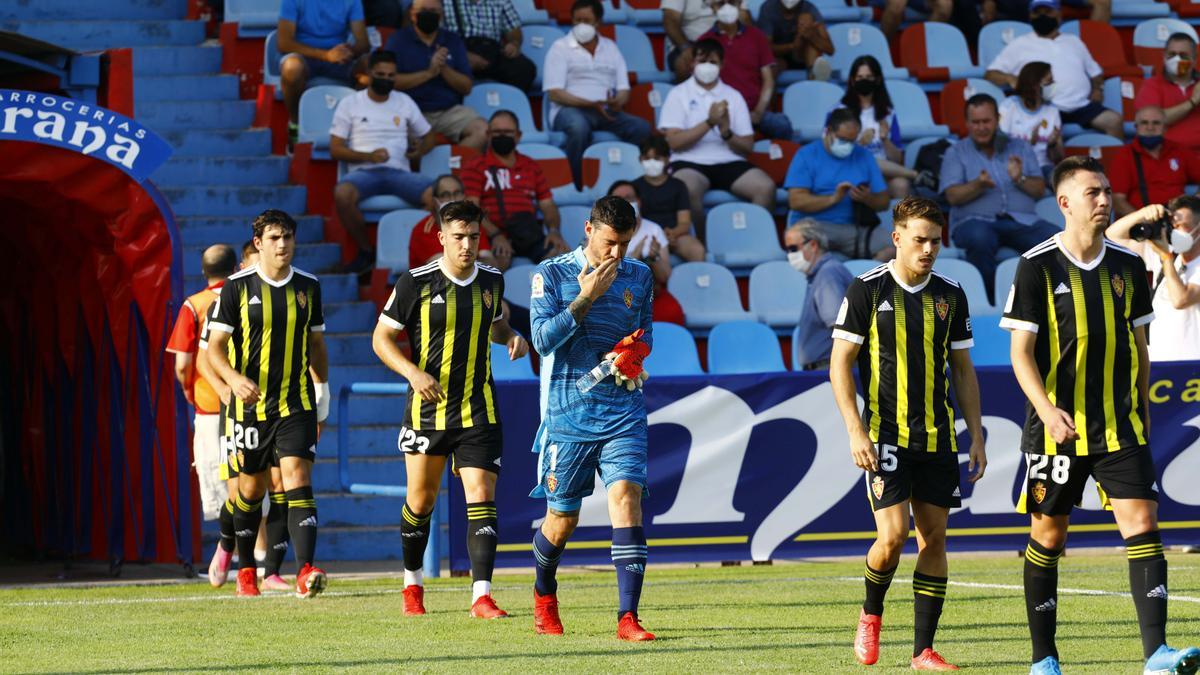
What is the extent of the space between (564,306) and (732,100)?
868 centimetres

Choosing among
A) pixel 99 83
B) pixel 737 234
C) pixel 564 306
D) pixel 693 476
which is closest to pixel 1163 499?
pixel 693 476

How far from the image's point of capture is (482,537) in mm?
8477

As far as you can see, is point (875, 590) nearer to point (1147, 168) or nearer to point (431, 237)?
Result: point (431, 237)

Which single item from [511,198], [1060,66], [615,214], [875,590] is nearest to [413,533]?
[615,214]

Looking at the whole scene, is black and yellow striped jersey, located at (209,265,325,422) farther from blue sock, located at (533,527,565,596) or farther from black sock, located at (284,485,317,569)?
blue sock, located at (533,527,565,596)

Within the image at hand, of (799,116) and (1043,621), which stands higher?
(799,116)

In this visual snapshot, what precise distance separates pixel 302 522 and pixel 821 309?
488 centimetres

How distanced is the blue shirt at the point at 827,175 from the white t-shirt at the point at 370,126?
11.5 ft

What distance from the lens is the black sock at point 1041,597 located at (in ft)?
19.9

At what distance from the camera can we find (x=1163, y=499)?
11.6 metres

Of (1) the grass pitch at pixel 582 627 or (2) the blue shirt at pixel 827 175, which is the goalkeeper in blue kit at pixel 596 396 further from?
(2) the blue shirt at pixel 827 175

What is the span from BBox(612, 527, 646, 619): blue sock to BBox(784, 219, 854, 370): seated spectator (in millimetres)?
5432

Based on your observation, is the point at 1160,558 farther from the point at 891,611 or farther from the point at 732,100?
the point at 732,100

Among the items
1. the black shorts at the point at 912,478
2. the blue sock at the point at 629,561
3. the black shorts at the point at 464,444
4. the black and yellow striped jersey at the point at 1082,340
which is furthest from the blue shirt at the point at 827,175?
the black and yellow striped jersey at the point at 1082,340
